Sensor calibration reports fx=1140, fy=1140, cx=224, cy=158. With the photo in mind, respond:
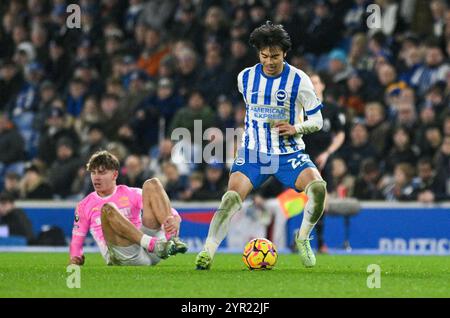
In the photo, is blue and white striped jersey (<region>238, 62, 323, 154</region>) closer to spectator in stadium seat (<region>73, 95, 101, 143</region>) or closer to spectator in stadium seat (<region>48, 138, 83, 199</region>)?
spectator in stadium seat (<region>48, 138, 83, 199</region>)

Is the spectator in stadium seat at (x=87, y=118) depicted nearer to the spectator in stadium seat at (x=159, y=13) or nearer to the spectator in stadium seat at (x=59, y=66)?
the spectator in stadium seat at (x=59, y=66)

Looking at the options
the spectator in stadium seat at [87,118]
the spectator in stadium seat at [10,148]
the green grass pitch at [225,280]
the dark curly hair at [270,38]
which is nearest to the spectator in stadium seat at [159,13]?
the spectator in stadium seat at [87,118]

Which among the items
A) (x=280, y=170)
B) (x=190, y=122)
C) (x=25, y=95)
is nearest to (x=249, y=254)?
(x=280, y=170)

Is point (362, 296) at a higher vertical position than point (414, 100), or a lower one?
lower

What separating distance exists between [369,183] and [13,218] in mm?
4902

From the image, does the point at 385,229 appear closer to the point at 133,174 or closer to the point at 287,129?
the point at 133,174

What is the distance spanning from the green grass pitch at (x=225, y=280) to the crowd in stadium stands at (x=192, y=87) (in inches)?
129

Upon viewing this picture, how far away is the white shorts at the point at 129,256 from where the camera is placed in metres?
9.98

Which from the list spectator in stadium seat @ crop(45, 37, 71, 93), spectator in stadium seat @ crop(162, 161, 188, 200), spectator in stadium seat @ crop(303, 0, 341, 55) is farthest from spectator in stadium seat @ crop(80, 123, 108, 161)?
spectator in stadium seat @ crop(303, 0, 341, 55)

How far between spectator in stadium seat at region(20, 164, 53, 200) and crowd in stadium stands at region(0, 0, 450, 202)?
21 mm

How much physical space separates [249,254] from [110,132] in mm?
7978

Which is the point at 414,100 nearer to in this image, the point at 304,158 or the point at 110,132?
the point at 110,132

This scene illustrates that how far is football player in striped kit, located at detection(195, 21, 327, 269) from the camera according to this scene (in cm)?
970
